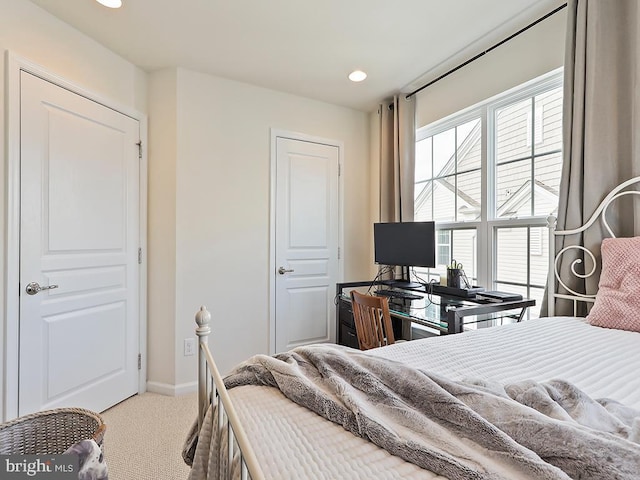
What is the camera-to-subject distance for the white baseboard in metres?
2.61

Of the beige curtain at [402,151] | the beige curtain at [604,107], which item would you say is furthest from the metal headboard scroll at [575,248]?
the beige curtain at [402,151]

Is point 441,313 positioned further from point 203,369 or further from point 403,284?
point 203,369

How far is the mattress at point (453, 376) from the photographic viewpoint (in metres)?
0.66

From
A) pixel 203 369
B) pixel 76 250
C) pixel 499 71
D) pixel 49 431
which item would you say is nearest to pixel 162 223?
pixel 76 250

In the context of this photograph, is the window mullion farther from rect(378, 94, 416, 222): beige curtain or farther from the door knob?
the door knob

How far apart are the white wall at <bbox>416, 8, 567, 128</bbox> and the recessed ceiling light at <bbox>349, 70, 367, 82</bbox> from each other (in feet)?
1.94

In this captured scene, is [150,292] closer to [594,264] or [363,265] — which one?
[363,265]

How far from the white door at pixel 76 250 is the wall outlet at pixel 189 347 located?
38 cm

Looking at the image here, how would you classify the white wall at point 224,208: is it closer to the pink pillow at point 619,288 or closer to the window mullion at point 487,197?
the window mullion at point 487,197

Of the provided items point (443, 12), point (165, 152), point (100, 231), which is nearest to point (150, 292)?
point (100, 231)

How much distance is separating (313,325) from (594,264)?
222cm

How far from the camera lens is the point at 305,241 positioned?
322 centimetres

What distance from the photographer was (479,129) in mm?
2600


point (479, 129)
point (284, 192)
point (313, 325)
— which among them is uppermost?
point (479, 129)
